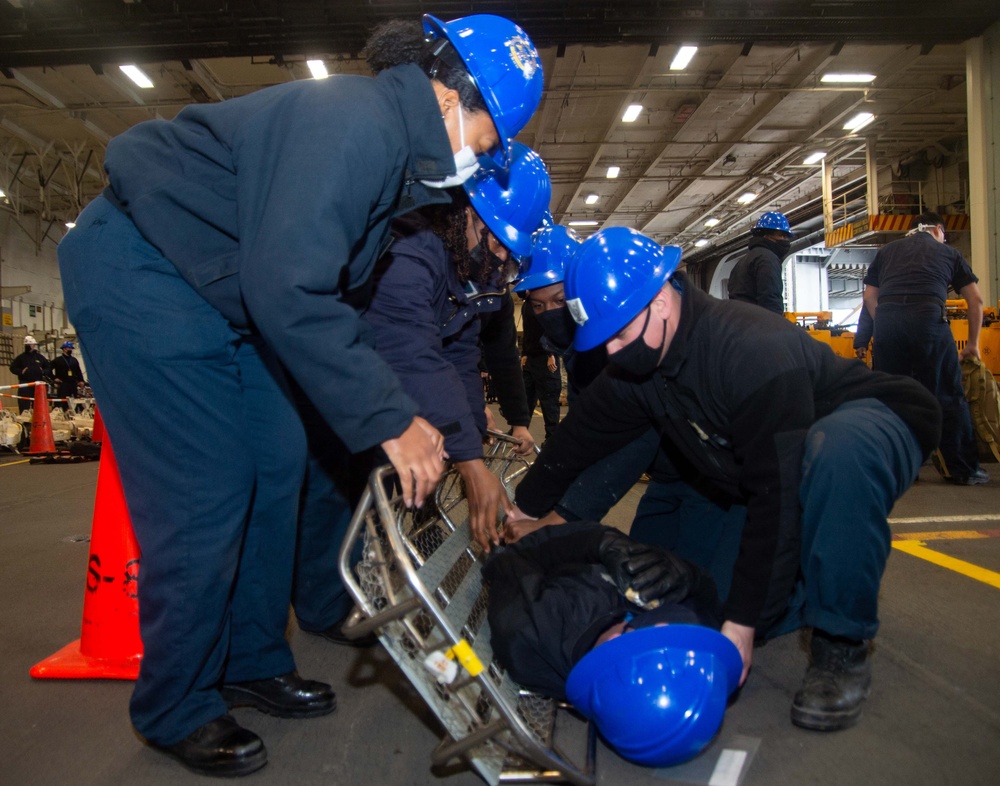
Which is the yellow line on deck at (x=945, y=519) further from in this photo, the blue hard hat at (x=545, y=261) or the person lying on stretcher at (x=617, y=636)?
the person lying on stretcher at (x=617, y=636)

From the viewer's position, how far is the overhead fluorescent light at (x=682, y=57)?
1182 cm

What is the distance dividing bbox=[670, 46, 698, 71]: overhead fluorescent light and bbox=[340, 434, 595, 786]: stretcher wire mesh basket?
474 inches

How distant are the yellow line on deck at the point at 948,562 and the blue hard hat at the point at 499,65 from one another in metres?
2.64

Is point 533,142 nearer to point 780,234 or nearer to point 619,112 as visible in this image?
point 619,112

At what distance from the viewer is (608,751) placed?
1780mm

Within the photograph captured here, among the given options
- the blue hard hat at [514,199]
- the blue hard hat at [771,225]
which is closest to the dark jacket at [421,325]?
the blue hard hat at [514,199]

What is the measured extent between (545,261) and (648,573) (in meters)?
1.71

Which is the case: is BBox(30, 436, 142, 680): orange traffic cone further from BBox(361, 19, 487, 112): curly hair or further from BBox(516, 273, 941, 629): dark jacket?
BBox(361, 19, 487, 112): curly hair

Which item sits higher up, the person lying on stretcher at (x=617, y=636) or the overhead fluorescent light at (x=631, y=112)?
the overhead fluorescent light at (x=631, y=112)

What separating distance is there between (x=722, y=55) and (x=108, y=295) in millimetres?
13604

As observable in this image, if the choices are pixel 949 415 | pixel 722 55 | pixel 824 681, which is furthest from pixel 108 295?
pixel 722 55

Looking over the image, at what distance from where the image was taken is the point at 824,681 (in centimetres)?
185

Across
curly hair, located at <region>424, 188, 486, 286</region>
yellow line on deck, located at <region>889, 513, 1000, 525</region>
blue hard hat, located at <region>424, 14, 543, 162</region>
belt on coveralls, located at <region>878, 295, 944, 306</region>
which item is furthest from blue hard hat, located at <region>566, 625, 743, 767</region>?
belt on coveralls, located at <region>878, 295, 944, 306</region>

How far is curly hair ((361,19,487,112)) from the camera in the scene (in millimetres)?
1667
